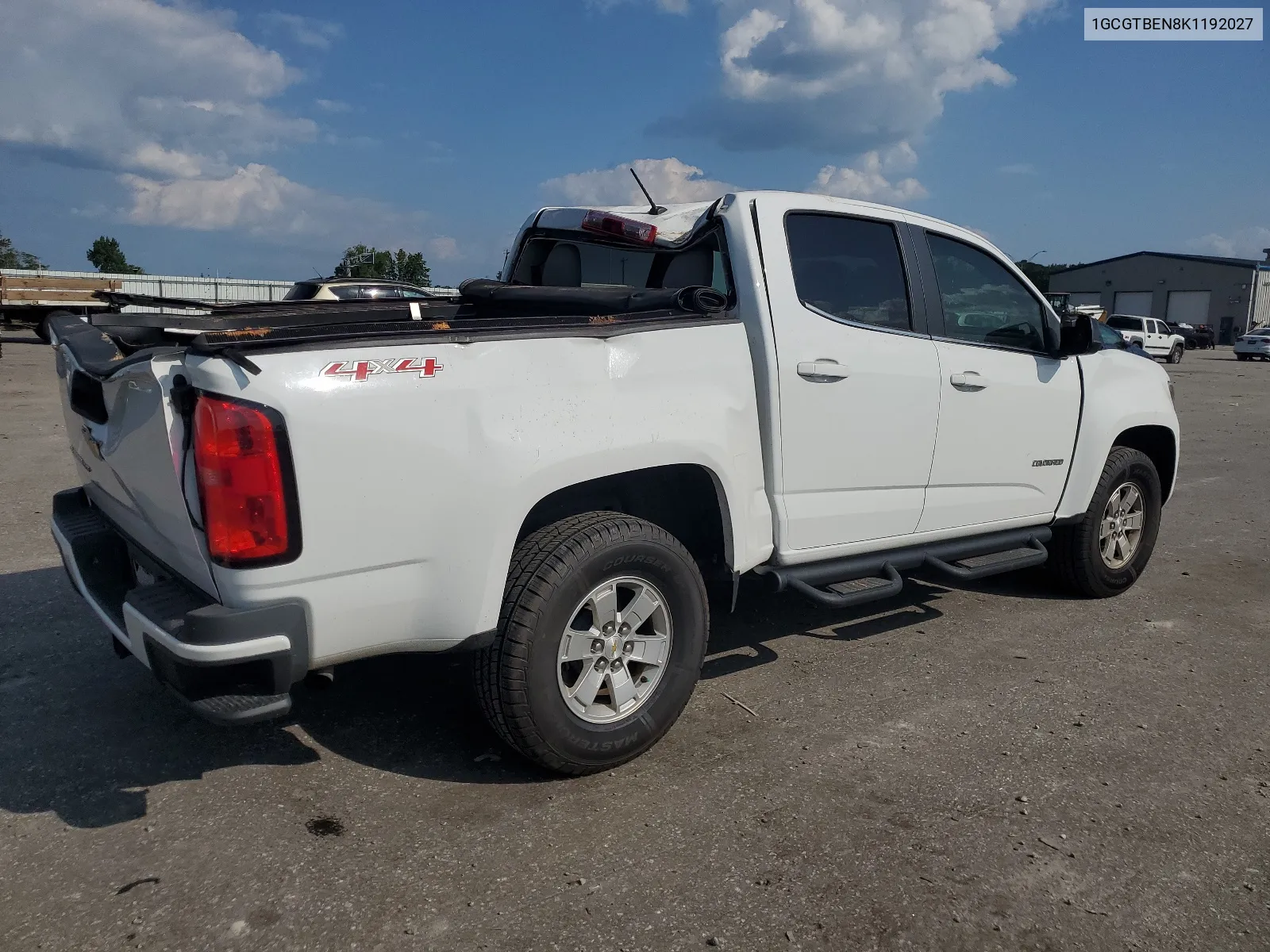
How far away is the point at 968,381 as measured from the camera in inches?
170

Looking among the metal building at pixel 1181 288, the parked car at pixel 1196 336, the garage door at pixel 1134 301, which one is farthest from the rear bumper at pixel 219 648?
the garage door at pixel 1134 301

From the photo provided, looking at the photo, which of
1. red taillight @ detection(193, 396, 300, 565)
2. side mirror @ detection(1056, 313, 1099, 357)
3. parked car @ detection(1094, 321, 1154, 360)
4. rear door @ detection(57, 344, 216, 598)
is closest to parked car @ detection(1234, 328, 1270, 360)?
parked car @ detection(1094, 321, 1154, 360)

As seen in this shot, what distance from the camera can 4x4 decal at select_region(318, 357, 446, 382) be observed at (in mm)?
2617

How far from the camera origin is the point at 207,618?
8.32ft

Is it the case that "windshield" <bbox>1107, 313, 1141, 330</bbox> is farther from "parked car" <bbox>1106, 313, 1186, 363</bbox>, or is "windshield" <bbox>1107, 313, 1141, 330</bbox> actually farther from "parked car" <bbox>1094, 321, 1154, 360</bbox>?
"parked car" <bbox>1094, 321, 1154, 360</bbox>

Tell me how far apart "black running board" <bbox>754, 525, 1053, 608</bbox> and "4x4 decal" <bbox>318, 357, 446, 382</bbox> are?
165 centimetres

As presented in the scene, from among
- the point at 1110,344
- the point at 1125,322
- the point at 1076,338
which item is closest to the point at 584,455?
the point at 1076,338

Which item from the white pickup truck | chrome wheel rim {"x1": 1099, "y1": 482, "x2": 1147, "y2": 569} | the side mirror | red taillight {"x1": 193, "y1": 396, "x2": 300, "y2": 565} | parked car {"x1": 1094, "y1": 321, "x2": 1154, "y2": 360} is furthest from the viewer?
chrome wheel rim {"x1": 1099, "y1": 482, "x2": 1147, "y2": 569}

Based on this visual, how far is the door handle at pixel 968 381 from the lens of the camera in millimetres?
4258

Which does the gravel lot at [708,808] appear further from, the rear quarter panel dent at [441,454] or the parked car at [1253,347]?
the parked car at [1253,347]

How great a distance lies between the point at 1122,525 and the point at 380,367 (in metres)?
4.45

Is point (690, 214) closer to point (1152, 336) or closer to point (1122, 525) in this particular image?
point (1122, 525)

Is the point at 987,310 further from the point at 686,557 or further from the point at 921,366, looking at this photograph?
the point at 686,557

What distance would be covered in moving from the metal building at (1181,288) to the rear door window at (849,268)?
63.1 metres
